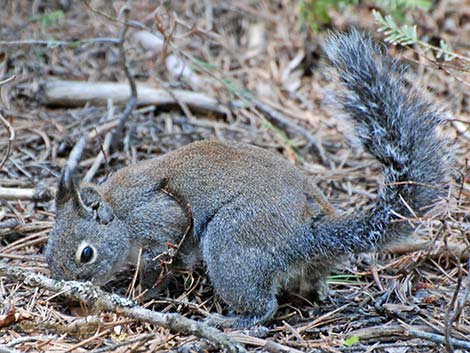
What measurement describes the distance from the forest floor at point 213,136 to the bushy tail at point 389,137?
212 millimetres

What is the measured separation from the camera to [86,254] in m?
4.51

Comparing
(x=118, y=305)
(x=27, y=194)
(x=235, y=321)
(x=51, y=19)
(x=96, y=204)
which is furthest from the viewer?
(x=51, y=19)

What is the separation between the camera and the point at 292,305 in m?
4.54

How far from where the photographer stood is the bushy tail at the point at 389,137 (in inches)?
161

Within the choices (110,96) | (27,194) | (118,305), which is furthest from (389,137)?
(110,96)

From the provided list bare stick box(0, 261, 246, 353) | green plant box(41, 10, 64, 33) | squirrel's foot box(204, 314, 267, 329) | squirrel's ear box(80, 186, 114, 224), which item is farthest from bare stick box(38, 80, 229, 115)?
squirrel's foot box(204, 314, 267, 329)

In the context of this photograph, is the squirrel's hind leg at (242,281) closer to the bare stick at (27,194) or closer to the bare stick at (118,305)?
the bare stick at (118,305)

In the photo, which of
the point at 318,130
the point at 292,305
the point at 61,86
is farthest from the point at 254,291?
the point at 61,86

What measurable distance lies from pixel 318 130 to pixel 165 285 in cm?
260

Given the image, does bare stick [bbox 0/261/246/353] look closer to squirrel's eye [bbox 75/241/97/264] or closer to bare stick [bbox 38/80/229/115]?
squirrel's eye [bbox 75/241/97/264]

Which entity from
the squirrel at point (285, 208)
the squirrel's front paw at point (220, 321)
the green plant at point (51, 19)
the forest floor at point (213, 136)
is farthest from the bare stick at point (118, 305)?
the green plant at point (51, 19)

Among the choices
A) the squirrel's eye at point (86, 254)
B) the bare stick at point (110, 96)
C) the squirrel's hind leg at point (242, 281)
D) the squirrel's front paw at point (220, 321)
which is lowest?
the squirrel's front paw at point (220, 321)

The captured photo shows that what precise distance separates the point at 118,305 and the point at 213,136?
8.71ft

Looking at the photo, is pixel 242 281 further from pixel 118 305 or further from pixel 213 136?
pixel 213 136
